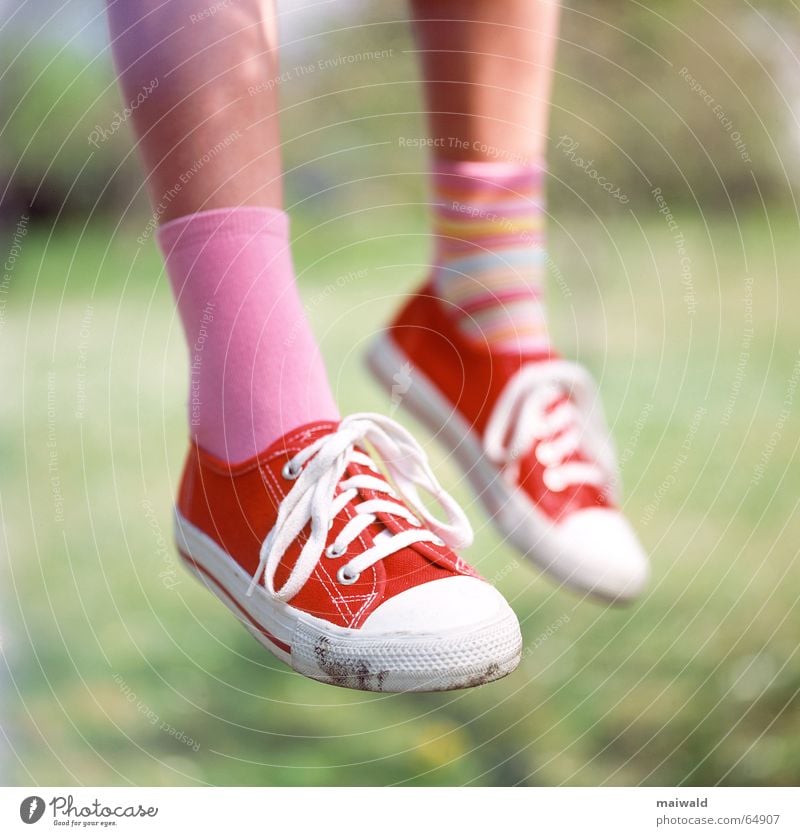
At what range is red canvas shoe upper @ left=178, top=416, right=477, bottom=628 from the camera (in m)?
0.45

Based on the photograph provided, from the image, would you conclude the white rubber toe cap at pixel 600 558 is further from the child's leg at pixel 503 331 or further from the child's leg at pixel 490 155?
the child's leg at pixel 490 155

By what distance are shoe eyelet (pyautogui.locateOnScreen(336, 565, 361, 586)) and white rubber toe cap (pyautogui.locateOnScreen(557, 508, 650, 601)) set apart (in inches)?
6.2

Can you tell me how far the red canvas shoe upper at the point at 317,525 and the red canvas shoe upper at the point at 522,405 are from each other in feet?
0.32

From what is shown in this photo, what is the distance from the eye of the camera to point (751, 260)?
2.03 ft

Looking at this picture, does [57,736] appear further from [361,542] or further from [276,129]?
[276,129]

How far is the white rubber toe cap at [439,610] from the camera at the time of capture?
42 centimetres

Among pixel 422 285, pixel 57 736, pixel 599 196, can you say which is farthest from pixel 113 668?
pixel 599 196

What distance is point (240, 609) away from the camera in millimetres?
487

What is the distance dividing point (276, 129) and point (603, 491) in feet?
0.92
